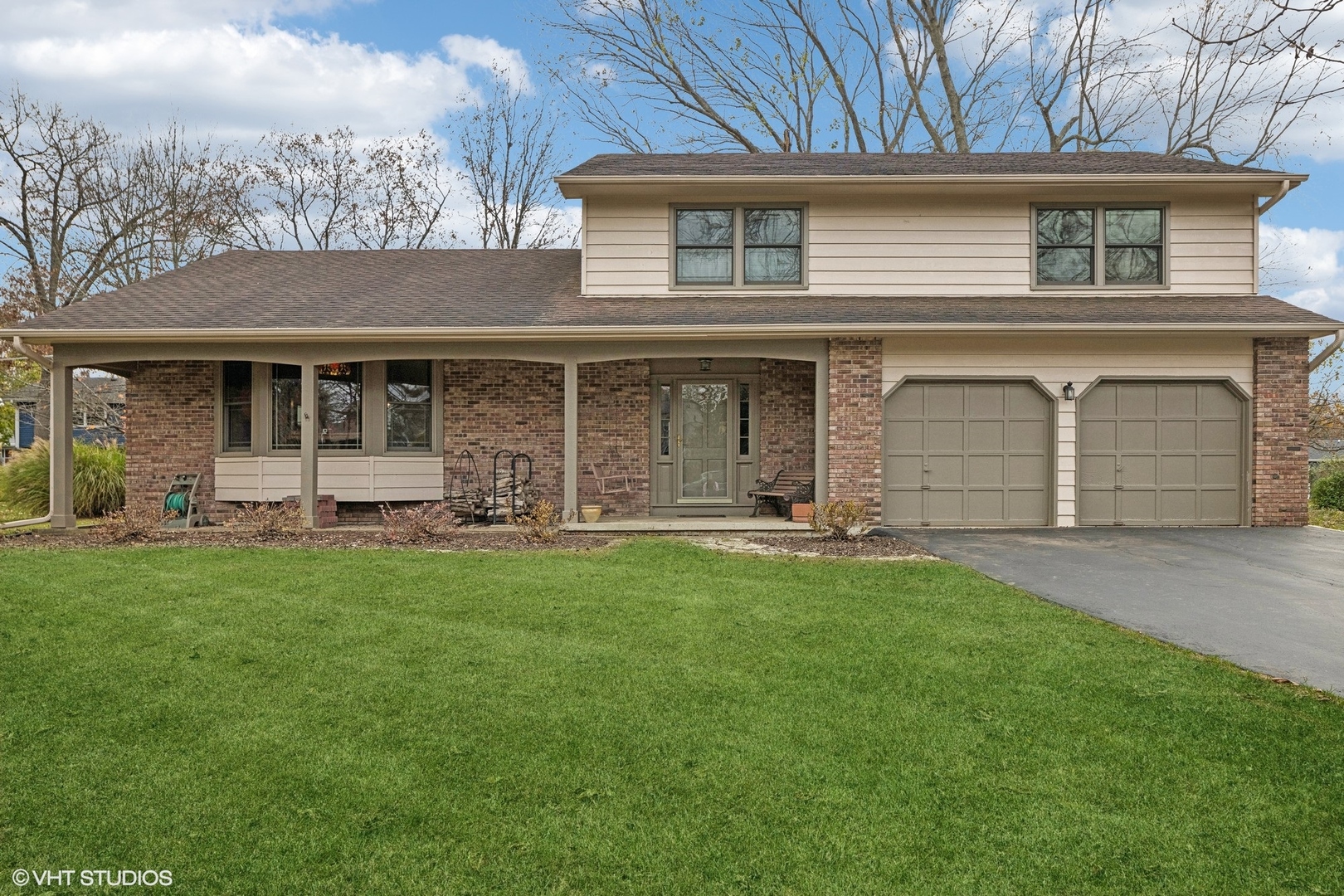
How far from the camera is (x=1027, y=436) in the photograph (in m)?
10.7

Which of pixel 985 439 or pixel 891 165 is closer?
pixel 985 439

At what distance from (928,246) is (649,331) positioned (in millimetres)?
4522

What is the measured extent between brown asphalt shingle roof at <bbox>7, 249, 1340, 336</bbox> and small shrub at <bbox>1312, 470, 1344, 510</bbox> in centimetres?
604

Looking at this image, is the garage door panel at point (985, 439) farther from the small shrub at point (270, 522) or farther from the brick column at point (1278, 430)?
the small shrub at point (270, 522)

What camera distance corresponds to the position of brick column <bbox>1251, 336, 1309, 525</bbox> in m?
10.4

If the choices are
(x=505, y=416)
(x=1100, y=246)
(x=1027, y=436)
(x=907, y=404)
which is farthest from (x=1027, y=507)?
(x=505, y=416)

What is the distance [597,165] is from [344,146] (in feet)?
45.6

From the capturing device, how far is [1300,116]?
16.1 m

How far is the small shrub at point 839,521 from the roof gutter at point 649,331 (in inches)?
88.7

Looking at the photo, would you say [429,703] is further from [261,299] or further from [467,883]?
[261,299]

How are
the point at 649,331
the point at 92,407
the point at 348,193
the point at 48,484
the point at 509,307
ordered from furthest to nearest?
the point at 348,193 < the point at 92,407 < the point at 48,484 < the point at 509,307 < the point at 649,331

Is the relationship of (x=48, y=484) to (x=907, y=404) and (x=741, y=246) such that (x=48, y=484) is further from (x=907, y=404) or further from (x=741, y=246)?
(x=907, y=404)

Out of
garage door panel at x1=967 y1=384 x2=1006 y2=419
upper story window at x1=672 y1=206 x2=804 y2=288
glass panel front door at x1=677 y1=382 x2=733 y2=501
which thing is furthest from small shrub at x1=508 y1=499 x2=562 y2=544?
garage door panel at x1=967 y1=384 x2=1006 y2=419

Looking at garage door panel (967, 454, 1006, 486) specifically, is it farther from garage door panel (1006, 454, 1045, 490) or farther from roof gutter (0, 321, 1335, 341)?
roof gutter (0, 321, 1335, 341)
